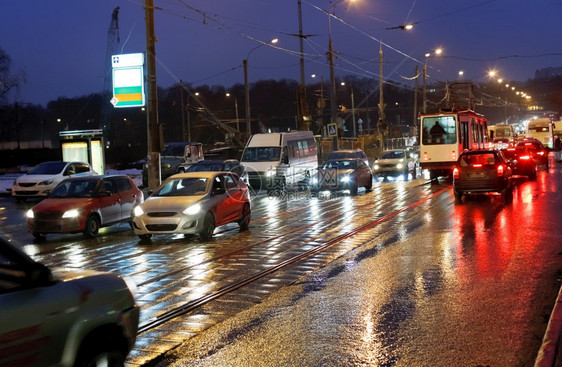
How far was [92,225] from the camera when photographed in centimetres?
1570

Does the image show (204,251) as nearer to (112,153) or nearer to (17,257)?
(17,257)

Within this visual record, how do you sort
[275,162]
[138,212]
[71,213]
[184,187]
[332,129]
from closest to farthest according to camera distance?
[138,212] < [71,213] < [184,187] < [275,162] < [332,129]

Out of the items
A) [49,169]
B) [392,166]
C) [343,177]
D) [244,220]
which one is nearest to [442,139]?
[392,166]

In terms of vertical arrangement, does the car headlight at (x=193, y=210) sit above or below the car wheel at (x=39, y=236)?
above

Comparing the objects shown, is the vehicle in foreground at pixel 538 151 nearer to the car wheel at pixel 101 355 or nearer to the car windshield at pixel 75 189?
the car windshield at pixel 75 189

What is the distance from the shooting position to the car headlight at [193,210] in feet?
46.2

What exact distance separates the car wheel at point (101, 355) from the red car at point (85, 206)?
10.7 m

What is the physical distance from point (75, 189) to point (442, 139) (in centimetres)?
2055

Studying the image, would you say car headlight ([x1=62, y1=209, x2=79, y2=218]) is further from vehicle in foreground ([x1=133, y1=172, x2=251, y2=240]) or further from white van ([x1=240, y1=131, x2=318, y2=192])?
white van ([x1=240, y1=131, x2=318, y2=192])

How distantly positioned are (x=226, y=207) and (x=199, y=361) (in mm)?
9380

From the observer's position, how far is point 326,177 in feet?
89.6

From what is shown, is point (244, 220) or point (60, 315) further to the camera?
point (244, 220)

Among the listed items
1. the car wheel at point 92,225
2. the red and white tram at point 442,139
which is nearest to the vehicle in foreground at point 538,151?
the red and white tram at point 442,139

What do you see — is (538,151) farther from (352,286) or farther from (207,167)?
(352,286)
